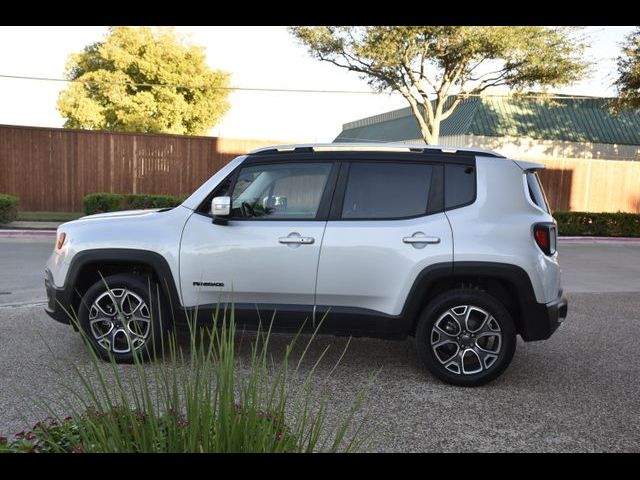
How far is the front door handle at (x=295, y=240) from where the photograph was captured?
495 cm

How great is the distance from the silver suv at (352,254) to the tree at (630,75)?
800 inches

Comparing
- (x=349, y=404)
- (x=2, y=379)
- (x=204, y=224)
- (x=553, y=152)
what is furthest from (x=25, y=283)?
(x=553, y=152)

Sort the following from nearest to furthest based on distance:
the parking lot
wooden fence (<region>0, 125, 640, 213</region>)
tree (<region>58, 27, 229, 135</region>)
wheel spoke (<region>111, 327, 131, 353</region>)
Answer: the parking lot, wheel spoke (<region>111, 327, 131, 353</region>), wooden fence (<region>0, 125, 640, 213</region>), tree (<region>58, 27, 229, 135</region>)

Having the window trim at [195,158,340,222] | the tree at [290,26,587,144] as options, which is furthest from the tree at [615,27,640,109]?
the window trim at [195,158,340,222]

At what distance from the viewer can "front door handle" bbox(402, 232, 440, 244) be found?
190 inches

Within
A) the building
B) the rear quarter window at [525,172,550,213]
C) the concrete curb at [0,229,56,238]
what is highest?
the building

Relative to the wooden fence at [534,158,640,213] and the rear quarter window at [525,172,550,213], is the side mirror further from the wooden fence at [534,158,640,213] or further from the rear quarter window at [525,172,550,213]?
the wooden fence at [534,158,640,213]

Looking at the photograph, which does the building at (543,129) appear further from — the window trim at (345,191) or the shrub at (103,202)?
the window trim at (345,191)

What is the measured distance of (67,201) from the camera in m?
19.7

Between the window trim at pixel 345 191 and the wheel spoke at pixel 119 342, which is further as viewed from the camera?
the wheel spoke at pixel 119 342

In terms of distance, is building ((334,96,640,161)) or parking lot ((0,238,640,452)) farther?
building ((334,96,640,161))

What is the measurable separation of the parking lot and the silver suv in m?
0.40

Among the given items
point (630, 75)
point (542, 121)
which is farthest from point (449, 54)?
point (542, 121)

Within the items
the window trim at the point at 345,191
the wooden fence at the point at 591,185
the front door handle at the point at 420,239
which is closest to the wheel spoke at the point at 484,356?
the front door handle at the point at 420,239
